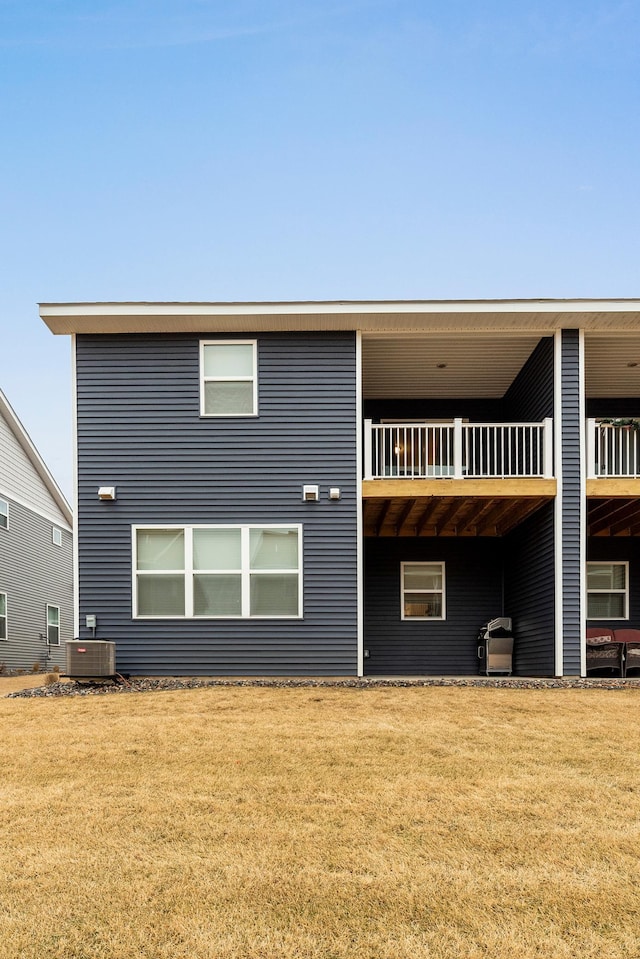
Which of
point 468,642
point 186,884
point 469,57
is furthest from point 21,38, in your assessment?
point 186,884

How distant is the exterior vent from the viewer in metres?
10.5

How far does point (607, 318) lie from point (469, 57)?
40.1ft

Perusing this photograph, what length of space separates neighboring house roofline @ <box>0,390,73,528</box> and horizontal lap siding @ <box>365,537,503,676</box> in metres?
9.91

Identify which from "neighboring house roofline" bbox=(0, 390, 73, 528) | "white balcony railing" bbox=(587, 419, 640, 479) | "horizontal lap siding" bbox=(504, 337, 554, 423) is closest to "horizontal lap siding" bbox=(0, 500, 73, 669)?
"neighboring house roofline" bbox=(0, 390, 73, 528)

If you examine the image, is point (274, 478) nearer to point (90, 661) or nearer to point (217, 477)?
point (217, 477)

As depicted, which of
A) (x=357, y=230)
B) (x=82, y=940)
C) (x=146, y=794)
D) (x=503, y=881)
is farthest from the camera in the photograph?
(x=357, y=230)

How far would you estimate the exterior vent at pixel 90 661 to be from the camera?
34.3ft

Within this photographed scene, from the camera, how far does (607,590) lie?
13352 mm

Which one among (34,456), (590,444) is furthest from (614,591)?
(34,456)

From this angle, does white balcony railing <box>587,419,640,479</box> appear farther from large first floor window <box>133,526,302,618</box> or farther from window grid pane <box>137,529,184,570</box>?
window grid pane <box>137,529,184,570</box>

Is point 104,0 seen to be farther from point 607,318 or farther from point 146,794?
point 146,794

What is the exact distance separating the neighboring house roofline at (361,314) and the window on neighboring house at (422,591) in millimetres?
4514

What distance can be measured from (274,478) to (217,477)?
2.63 ft

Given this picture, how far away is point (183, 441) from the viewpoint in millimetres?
11211
